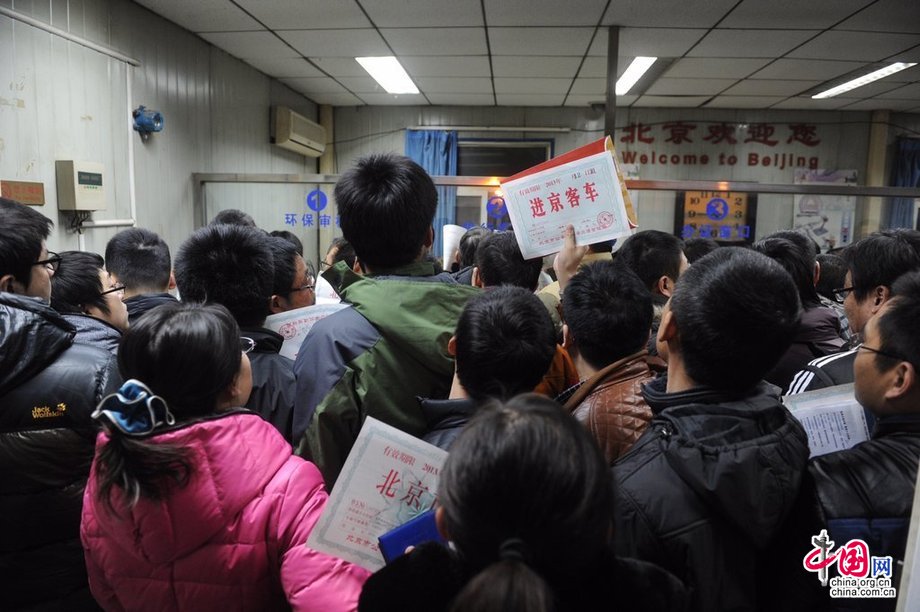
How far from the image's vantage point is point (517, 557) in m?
0.54

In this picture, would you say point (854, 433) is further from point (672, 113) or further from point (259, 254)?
point (672, 113)

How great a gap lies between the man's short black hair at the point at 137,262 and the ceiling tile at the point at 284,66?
3156mm

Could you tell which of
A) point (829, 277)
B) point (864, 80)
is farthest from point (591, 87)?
point (829, 277)

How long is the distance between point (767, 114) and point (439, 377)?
677cm

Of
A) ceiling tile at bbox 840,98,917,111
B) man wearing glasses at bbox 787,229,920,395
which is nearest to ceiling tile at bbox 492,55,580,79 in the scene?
ceiling tile at bbox 840,98,917,111

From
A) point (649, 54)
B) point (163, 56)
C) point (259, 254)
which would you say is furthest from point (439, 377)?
point (649, 54)

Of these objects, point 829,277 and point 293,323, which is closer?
point 293,323

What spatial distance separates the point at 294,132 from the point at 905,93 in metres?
5.74

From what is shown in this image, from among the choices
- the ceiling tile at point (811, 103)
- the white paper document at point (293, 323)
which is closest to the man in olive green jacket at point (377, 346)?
the white paper document at point (293, 323)

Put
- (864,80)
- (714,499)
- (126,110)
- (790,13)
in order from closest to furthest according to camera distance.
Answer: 1. (714,499)
2. (126,110)
3. (790,13)
4. (864,80)

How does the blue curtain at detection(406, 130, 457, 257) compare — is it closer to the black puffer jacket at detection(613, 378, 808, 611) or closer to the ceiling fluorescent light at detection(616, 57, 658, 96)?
the ceiling fluorescent light at detection(616, 57, 658, 96)

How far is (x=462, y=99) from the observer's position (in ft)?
20.8

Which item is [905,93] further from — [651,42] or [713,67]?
[651,42]

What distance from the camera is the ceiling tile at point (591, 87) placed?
5.36 metres
